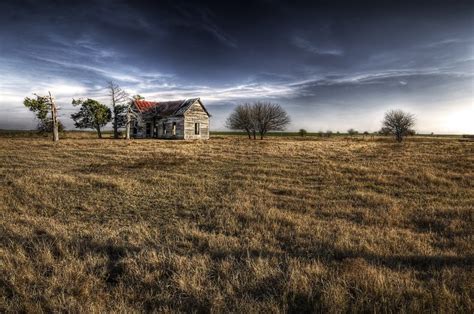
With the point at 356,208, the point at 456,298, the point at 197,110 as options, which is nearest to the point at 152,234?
the point at 456,298

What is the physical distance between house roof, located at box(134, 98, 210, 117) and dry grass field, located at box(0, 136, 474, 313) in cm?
3181

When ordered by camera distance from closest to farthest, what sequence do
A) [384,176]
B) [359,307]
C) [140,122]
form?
1. [359,307]
2. [384,176]
3. [140,122]

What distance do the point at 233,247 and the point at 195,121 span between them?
38.0m

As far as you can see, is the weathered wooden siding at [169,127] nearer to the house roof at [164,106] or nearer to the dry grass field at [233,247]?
the house roof at [164,106]

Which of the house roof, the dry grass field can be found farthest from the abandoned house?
the dry grass field

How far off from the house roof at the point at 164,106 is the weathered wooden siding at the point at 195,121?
70cm

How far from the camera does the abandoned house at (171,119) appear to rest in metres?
41.4

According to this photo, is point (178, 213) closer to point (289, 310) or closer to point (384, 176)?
point (289, 310)

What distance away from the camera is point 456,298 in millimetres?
3473

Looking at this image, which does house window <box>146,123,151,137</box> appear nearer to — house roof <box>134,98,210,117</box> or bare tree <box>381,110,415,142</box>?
house roof <box>134,98,210,117</box>

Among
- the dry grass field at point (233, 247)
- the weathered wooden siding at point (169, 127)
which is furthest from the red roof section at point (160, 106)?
the dry grass field at point (233, 247)

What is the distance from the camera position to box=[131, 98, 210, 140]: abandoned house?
41.4 m

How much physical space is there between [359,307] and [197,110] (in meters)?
40.4

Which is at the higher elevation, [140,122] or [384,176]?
[140,122]
